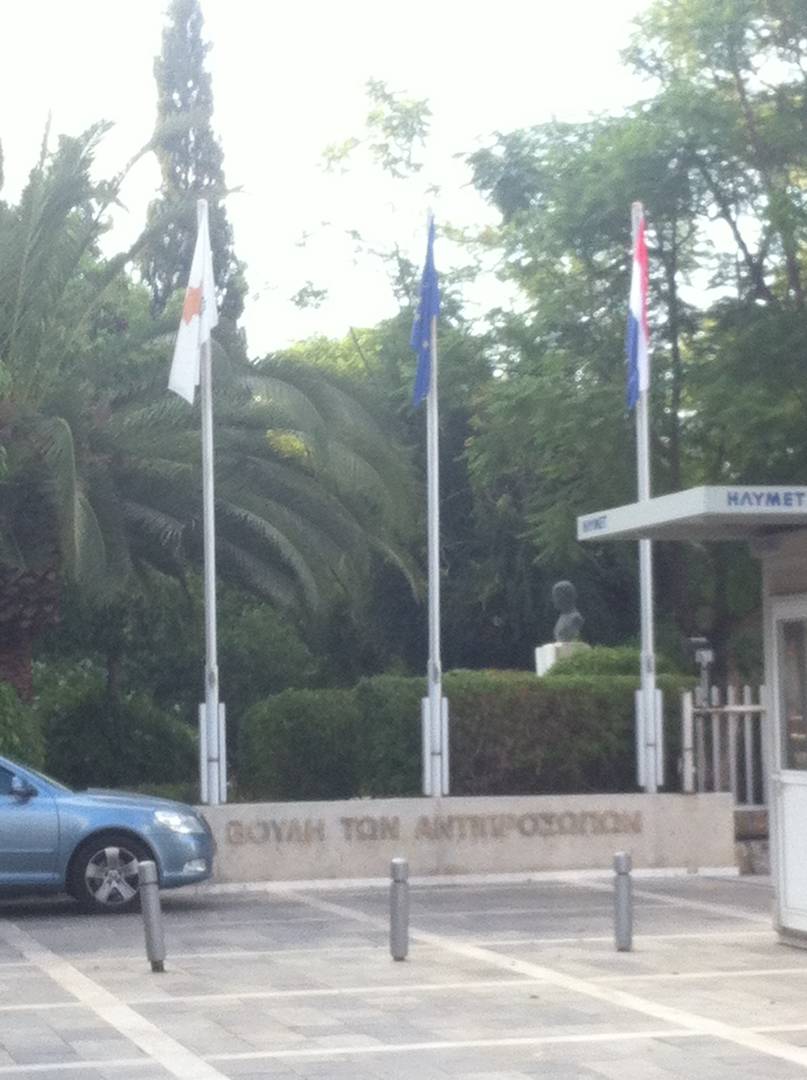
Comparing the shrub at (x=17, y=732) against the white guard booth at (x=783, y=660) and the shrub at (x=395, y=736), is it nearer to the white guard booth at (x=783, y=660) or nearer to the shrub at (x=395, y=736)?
the shrub at (x=395, y=736)

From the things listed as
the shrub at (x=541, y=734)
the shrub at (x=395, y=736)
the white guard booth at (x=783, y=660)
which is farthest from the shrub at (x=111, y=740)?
the white guard booth at (x=783, y=660)

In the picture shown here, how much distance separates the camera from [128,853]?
55.4 feet

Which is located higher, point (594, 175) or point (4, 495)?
point (594, 175)

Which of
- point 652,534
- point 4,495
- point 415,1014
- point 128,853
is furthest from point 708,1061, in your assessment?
point 4,495

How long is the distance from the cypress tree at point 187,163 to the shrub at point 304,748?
2685cm

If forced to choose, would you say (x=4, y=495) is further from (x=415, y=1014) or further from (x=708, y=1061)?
(x=708, y=1061)

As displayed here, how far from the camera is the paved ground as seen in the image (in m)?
9.45

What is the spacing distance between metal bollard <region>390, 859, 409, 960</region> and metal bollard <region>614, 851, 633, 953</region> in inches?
57.9

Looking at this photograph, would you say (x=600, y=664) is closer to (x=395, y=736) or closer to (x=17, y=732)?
(x=395, y=736)

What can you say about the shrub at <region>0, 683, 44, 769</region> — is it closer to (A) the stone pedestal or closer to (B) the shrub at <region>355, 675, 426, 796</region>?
(B) the shrub at <region>355, 675, 426, 796</region>

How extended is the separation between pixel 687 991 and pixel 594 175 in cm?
1800

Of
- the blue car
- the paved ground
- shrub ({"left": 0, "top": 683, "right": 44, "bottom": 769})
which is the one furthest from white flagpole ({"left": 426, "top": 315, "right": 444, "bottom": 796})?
shrub ({"left": 0, "top": 683, "right": 44, "bottom": 769})

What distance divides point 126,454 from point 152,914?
10616mm

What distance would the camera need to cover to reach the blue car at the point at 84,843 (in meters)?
16.6
